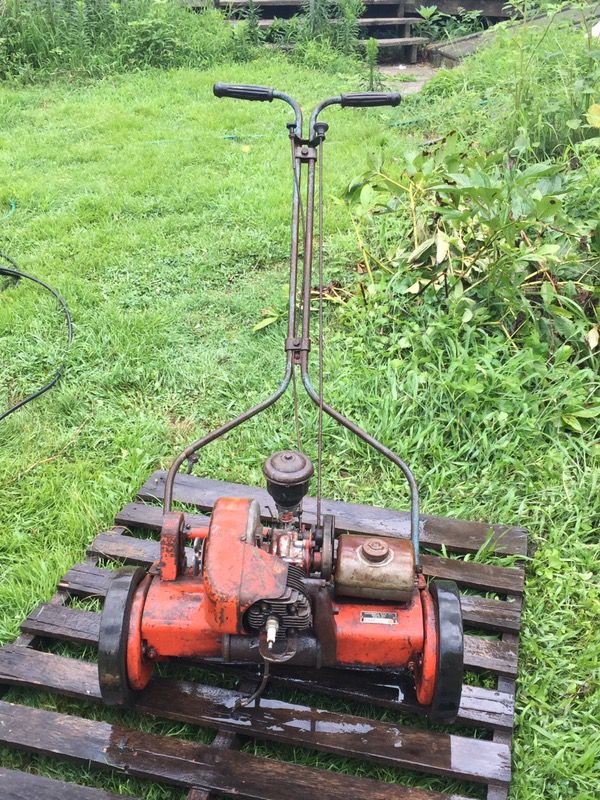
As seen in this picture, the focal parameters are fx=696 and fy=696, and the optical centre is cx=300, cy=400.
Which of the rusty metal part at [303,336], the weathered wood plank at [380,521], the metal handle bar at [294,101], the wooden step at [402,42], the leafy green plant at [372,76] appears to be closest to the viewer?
the rusty metal part at [303,336]

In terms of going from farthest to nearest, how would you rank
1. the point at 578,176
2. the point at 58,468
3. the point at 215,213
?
the point at 215,213 → the point at 578,176 → the point at 58,468

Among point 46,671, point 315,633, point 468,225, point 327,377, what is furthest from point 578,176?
point 46,671

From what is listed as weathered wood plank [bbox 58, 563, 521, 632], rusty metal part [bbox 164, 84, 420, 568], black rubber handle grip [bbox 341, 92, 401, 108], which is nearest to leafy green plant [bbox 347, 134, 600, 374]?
black rubber handle grip [bbox 341, 92, 401, 108]

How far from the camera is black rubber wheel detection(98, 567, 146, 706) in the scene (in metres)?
1.95

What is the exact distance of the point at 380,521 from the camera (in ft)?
9.49

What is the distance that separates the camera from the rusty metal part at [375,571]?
75.7 inches

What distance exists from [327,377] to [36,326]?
5.94 feet

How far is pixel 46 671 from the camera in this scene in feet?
7.56

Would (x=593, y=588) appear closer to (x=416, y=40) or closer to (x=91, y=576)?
(x=91, y=576)

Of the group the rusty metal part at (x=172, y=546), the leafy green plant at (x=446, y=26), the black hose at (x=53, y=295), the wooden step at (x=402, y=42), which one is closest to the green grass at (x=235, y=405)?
the black hose at (x=53, y=295)

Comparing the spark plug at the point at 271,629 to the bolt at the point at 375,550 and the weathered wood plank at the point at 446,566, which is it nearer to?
the bolt at the point at 375,550

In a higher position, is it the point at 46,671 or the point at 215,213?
the point at 215,213

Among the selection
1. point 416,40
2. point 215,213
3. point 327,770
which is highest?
point 416,40

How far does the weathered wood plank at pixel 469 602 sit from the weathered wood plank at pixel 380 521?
0.27 m
